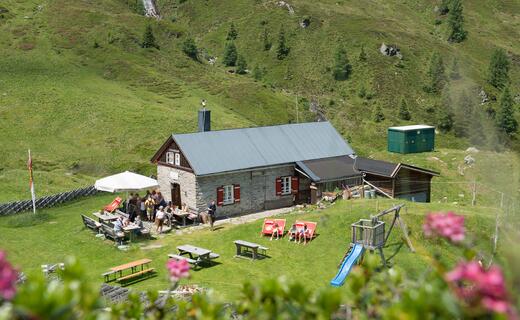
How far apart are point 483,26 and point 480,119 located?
9623 centimetres

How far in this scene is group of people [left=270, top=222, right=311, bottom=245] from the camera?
87.8 ft

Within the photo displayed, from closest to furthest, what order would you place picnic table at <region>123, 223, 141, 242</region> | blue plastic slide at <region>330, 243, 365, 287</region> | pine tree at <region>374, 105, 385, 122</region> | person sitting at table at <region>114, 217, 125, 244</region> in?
1. blue plastic slide at <region>330, 243, 365, 287</region>
2. person sitting at table at <region>114, 217, 125, 244</region>
3. picnic table at <region>123, 223, 141, 242</region>
4. pine tree at <region>374, 105, 385, 122</region>

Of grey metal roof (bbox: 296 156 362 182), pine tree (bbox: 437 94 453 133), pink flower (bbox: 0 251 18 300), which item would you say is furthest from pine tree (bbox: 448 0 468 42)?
pink flower (bbox: 0 251 18 300)

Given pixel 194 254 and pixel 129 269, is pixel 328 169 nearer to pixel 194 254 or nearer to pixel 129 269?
pixel 194 254

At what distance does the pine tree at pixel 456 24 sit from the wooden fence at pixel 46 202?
118665 millimetres

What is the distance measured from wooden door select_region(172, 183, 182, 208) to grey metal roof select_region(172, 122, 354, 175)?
8.73ft

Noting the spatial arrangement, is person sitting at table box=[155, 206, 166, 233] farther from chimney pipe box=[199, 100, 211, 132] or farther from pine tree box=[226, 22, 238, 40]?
pine tree box=[226, 22, 238, 40]

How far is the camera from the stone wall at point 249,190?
32.4 m

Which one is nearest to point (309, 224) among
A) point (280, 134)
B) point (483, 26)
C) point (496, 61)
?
point (280, 134)

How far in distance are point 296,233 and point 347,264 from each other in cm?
498

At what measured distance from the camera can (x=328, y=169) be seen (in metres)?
35.5

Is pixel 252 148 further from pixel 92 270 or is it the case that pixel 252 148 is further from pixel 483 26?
pixel 483 26

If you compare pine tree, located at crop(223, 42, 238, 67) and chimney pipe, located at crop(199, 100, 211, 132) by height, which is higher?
pine tree, located at crop(223, 42, 238, 67)

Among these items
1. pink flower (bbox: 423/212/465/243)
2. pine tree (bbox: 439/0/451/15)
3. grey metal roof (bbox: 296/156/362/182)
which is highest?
pine tree (bbox: 439/0/451/15)
